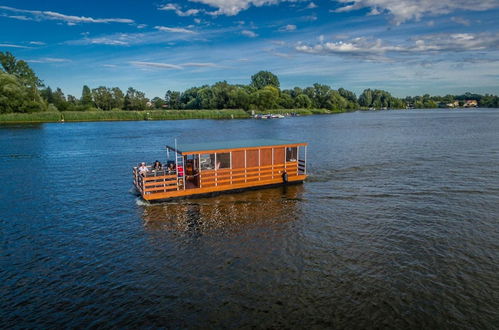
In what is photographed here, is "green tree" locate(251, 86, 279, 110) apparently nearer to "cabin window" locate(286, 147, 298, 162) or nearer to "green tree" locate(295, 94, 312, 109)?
"green tree" locate(295, 94, 312, 109)

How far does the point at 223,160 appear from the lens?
2583cm

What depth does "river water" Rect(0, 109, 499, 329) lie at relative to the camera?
1220 cm

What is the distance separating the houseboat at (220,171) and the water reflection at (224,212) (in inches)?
31.5

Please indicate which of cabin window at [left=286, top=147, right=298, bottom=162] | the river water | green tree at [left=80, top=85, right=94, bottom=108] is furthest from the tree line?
cabin window at [left=286, top=147, right=298, bottom=162]

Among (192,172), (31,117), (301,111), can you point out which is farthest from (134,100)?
(192,172)

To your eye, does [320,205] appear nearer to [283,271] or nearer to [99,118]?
[283,271]

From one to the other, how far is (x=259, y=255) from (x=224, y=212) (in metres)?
6.54

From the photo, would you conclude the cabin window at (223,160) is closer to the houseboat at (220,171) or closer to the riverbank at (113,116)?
the houseboat at (220,171)

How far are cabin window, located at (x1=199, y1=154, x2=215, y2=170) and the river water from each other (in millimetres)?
2432

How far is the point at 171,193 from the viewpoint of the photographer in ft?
79.0

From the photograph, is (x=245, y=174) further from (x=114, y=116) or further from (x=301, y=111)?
(x=301, y=111)

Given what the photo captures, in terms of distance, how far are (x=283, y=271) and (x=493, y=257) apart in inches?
397

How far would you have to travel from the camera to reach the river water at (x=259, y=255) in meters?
12.2

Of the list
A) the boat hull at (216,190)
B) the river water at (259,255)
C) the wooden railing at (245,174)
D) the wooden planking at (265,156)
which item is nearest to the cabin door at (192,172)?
the boat hull at (216,190)
